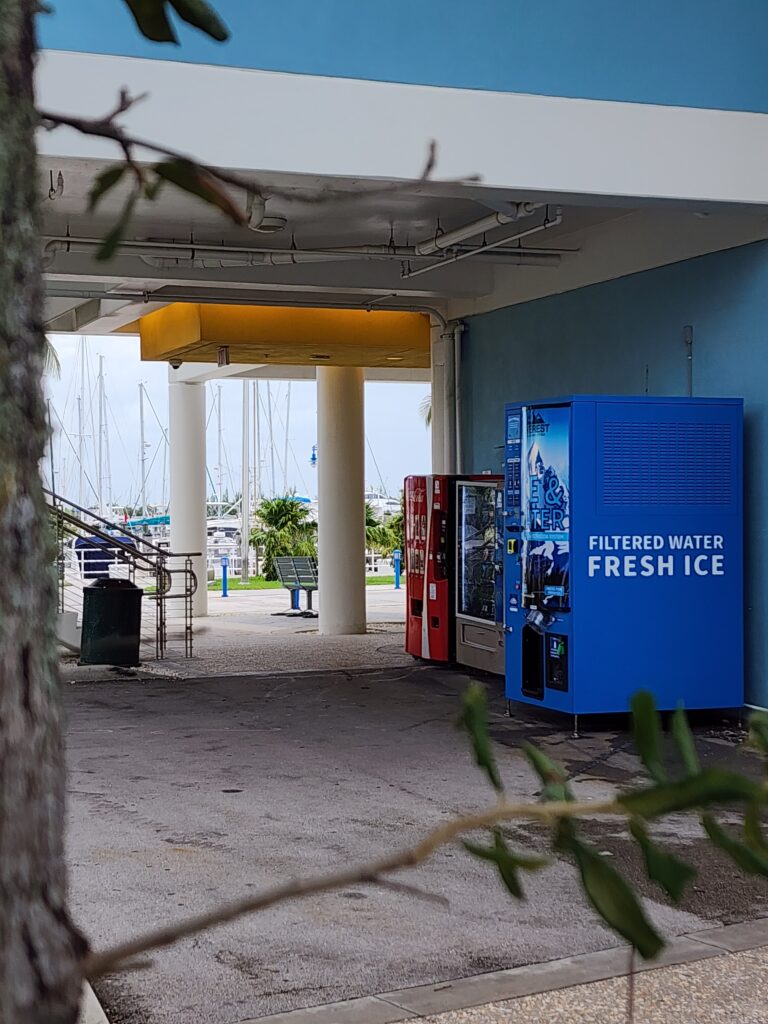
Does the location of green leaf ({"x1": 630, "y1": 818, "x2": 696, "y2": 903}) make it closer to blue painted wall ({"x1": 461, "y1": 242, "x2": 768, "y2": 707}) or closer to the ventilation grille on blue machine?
the ventilation grille on blue machine

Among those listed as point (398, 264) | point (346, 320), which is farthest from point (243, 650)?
point (398, 264)

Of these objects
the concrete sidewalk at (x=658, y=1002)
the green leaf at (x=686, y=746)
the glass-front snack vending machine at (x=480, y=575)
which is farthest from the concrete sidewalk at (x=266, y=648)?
the green leaf at (x=686, y=746)

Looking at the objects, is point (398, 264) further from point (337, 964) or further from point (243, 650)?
point (337, 964)

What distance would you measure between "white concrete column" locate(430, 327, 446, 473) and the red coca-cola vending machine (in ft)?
5.02

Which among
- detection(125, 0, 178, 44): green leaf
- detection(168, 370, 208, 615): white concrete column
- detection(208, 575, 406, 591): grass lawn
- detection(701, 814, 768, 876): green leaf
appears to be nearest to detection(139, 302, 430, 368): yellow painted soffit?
detection(168, 370, 208, 615): white concrete column

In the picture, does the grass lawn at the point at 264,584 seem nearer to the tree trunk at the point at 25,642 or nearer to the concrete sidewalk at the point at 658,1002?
the concrete sidewalk at the point at 658,1002

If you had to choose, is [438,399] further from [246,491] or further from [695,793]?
[246,491]

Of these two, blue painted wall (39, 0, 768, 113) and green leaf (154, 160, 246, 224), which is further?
blue painted wall (39, 0, 768, 113)

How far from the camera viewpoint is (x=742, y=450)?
33.8 feet

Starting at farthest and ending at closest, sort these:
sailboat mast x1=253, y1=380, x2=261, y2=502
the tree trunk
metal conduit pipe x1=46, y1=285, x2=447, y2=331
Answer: sailboat mast x1=253, y1=380, x2=261, y2=502, metal conduit pipe x1=46, y1=285, x2=447, y2=331, the tree trunk

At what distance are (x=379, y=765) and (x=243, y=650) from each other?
7615mm

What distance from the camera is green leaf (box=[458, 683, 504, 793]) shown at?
30.9 inches

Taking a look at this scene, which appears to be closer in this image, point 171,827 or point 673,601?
point 171,827

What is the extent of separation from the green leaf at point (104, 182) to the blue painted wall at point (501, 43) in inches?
308
